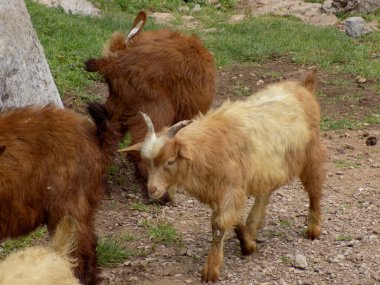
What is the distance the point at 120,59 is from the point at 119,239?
5.82 feet

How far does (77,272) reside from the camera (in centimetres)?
567

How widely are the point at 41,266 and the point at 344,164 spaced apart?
5.33 metres

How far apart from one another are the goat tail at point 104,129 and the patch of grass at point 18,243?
4.07ft

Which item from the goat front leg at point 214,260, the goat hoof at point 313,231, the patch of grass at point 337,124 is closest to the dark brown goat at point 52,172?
the goat front leg at point 214,260

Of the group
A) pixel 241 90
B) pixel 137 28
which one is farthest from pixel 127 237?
pixel 241 90

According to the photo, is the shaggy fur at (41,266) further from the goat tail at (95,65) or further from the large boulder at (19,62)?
the goat tail at (95,65)

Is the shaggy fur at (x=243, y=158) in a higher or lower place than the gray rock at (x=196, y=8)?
higher

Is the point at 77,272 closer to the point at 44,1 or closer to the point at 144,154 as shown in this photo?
the point at 144,154

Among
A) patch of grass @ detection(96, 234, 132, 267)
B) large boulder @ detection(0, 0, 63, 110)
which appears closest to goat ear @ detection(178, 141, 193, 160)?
patch of grass @ detection(96, 234, 132, 267)

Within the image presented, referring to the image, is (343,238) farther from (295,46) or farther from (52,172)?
(295,46)

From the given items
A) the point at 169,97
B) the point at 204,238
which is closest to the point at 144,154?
the point at 204,238

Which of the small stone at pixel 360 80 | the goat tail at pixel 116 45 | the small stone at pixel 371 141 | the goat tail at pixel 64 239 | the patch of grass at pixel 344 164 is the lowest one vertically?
the small stone at pixel 360 80

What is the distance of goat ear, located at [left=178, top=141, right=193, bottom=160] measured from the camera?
6.03 metres

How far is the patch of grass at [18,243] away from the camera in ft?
22.1
